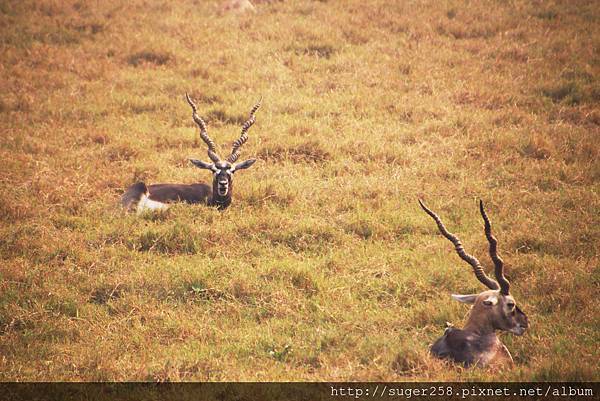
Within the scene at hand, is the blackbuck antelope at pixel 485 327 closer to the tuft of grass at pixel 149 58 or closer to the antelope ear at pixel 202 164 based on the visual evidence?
the antelope ear at pixel 202 164

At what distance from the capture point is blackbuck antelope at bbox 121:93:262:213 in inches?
394

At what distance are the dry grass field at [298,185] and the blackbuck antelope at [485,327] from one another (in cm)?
17

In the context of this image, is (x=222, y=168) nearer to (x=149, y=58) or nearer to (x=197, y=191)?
(x=197, y=191)

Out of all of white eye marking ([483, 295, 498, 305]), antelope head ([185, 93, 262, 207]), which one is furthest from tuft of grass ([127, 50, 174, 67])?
white eye marking ([483, 295, 498, 305])

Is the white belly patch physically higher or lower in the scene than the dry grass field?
lower

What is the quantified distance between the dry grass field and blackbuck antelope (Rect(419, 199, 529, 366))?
17 centimetres

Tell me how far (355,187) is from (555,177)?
3.45 m

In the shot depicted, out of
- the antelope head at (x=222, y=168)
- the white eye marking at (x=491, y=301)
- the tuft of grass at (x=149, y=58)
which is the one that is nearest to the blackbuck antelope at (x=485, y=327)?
the white eye marking at (x=491, y=301)

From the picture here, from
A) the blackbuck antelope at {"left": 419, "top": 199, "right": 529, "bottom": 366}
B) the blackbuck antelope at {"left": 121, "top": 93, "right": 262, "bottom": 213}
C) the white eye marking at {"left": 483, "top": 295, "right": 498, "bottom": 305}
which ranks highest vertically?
the white eye marking at {"left": 483, "top": 295, "right": 498, "bottom": 305}

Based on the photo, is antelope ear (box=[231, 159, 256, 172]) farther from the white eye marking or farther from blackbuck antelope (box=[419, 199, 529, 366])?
the white eye marking

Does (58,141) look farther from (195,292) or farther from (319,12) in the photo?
(319,12)

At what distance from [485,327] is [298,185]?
5.16 metres

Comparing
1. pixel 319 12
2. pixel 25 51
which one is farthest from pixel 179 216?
pixel 319 12

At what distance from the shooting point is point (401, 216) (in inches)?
379
